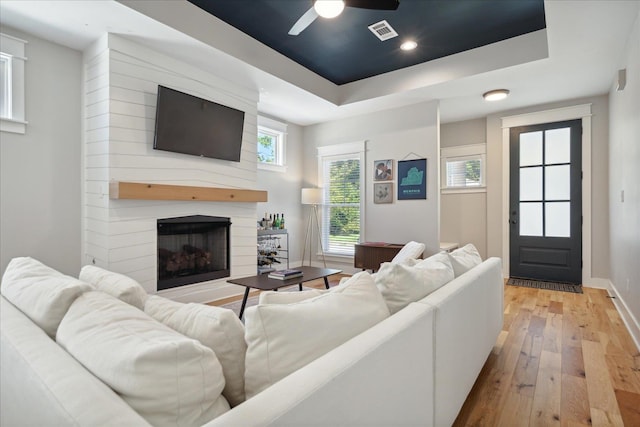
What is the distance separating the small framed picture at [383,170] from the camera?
5.09 metres

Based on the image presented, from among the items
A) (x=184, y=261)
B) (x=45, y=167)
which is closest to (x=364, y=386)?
(x=184, y=261)

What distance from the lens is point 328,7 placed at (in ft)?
8.18

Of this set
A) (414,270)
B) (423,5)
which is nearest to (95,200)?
(414,270)

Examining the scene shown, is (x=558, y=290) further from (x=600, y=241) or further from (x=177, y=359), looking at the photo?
(x=177, y=359)

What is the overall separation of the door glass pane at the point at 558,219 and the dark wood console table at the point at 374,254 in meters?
2.13

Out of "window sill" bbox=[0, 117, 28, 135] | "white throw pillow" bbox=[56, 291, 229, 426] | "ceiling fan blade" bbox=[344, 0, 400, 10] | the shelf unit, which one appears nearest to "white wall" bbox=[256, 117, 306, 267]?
the shelf unit

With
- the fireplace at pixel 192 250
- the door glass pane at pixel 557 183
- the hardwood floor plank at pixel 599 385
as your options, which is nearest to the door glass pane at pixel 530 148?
the door glass pane at pixel 557 183

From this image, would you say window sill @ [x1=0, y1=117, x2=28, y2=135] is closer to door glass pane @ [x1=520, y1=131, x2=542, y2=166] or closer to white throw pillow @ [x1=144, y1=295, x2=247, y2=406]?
white throw pillow @ [x1=144, y1=295, x2=247, y2=406]

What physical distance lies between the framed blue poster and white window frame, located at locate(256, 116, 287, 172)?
6.36ft

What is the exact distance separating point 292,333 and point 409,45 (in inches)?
148

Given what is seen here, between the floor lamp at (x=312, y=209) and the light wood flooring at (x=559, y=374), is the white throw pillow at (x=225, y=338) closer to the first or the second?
the light wood flooring at (x=559, y=374)

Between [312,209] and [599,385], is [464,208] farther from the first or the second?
[599,385]

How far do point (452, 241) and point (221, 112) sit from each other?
413 cm

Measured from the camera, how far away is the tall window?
5492 mm
